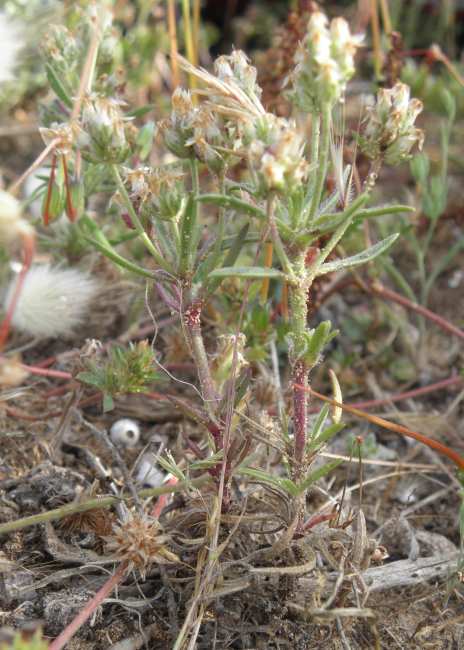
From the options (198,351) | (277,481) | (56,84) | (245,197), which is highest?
(56,84)

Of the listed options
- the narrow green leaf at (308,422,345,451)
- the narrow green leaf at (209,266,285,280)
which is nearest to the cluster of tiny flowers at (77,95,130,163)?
the narrow green leaf at (209,266,285,280)

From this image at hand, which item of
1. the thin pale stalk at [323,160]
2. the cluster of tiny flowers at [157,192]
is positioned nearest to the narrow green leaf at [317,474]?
the thin pale stalk at [323,160]

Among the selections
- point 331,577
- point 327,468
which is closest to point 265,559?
point 331,577

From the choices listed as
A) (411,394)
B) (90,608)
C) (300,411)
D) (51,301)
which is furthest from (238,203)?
(411,394)

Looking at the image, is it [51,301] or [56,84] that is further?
[51,301]

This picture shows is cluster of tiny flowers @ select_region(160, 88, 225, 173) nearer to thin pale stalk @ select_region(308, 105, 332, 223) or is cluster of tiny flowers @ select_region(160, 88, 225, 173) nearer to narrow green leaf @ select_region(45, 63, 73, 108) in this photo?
thin pale stalk @ select_region(308, 105, 332, 223)

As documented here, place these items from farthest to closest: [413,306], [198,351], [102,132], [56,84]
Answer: [413,306] < [56,84] < [198,351] < [102,132]

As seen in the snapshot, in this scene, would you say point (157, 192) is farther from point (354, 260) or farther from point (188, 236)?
point (354, 260)
